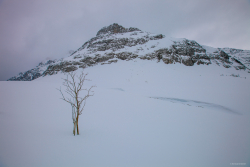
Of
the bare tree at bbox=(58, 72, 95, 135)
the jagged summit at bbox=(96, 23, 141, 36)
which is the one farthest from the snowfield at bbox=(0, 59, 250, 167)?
the jagged summit at bbox=(96, 23, 141, 36)

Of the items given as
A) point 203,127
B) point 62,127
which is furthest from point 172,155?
point 62,127

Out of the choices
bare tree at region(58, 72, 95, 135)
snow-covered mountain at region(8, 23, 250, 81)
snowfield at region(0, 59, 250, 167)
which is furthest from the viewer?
snow-covered mountain at region(8, 23, 250, 81)

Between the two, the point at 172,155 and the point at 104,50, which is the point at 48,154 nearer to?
the point at 172,155

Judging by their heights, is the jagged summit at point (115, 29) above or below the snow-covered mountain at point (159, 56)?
above

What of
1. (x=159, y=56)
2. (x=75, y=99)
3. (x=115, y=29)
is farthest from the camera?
(x=115, y=29)

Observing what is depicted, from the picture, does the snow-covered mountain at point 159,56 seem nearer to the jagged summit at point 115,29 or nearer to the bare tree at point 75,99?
the jagged summit at point 115,29

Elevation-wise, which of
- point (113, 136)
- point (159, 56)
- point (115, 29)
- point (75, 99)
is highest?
point (115, 29)

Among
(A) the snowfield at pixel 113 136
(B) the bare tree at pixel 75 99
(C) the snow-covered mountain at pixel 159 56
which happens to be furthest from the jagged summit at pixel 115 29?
(A) the snowfield at pixel 113 136

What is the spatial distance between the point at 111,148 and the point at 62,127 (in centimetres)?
187

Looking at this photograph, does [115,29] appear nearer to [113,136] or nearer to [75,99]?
[75,99]

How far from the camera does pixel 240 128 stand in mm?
3748

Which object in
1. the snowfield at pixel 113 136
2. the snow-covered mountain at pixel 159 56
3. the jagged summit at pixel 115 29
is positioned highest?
the jagged summit at pixel 115 29

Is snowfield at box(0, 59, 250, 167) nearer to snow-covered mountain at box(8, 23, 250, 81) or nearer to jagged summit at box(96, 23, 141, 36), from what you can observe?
snow-covered mountain at box(8, 23, 250, 81)

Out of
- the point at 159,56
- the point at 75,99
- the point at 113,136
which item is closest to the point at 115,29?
the point at 159,56
